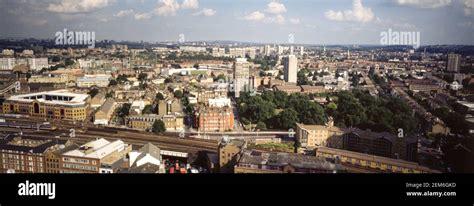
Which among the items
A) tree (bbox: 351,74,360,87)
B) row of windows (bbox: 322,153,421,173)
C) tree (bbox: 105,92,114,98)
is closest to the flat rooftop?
tree (bbox: 105,92,114,98)

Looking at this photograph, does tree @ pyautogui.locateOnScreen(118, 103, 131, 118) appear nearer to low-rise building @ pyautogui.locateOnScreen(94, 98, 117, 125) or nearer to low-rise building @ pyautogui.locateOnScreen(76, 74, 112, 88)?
low-rise building @ pyautogui.locateOnScreen(94, 98, 117, 125)

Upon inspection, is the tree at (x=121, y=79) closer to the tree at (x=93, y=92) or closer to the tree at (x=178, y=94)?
the tree at (x=178, y=94)

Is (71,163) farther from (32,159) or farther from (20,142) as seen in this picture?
(20,142)

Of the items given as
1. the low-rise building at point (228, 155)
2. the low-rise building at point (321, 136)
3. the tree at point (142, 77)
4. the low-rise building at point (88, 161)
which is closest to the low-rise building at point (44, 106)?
the low-rise building at point (88, 161)

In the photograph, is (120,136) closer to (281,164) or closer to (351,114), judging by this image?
(281,164)

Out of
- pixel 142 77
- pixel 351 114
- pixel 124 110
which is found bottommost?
pixel 124 110

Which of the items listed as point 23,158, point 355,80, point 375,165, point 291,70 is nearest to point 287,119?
point 375,165

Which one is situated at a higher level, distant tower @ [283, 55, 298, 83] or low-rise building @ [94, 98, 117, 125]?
distant tower @ [283, 55, 298, 83]

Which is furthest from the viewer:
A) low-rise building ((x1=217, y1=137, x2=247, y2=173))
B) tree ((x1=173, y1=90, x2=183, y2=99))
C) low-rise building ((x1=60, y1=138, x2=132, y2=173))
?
tree ((x1=173, y1=90, x2=183, y2=99))

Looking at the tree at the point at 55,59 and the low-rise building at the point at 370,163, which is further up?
the tree at the point at 55,59
